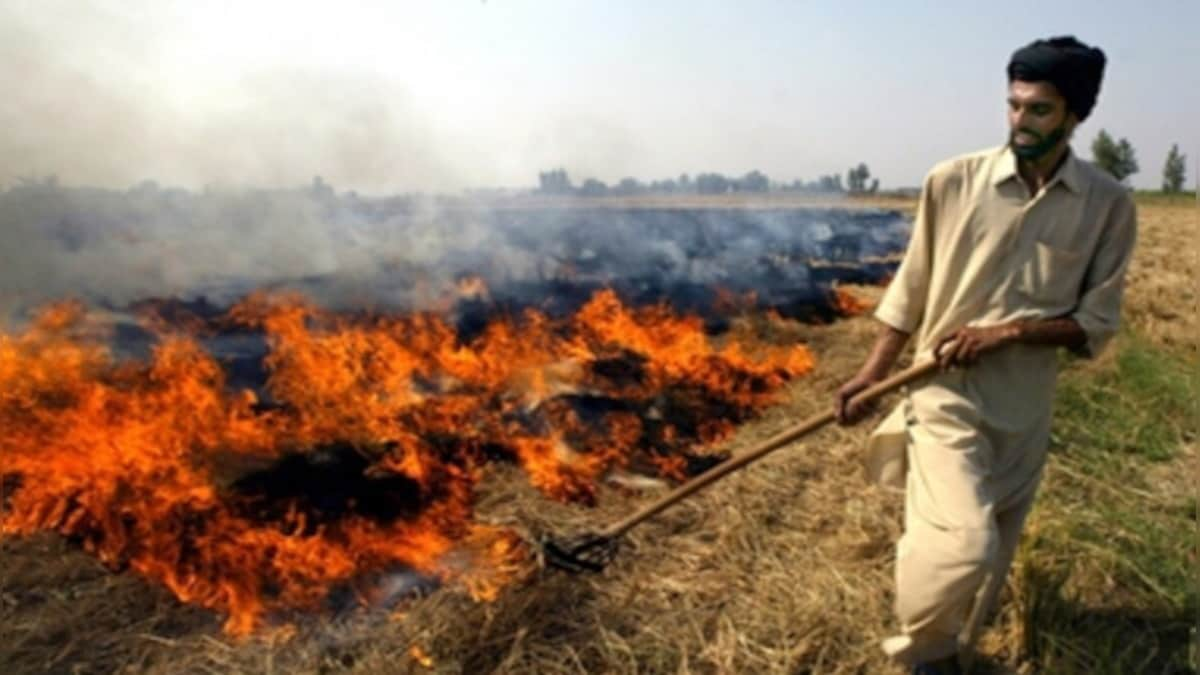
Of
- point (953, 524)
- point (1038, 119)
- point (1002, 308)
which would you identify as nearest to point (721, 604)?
point (953, 524)

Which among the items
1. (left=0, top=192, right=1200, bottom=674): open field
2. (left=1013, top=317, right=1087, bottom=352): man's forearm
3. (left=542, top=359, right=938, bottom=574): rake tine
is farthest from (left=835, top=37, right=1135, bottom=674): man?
(left=0, top=192, right=1200, bottom=674): open field

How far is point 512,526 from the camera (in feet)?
13.7

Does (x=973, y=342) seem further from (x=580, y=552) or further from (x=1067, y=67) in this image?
(x=580, y=552)

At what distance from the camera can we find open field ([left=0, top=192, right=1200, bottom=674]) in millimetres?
3188

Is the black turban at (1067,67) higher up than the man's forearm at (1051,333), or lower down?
higher up

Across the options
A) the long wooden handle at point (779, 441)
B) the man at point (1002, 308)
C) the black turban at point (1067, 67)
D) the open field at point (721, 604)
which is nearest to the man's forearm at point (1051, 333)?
the man at point (1002, 308)

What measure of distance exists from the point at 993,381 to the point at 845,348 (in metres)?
5.98

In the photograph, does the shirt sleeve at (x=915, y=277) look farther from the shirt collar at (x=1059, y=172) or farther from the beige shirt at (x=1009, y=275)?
the shirt collar at (x=1059, y=172)

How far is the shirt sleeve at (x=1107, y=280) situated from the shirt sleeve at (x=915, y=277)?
19.9 inches

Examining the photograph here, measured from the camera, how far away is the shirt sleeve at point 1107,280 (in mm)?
2729

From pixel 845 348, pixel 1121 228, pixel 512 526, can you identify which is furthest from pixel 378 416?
Answer: pixel 845 348

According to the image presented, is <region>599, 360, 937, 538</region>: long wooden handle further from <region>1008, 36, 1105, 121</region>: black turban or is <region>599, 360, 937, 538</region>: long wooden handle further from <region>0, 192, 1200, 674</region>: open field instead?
<region>1008, 36, 1105, 121</region>: black turban

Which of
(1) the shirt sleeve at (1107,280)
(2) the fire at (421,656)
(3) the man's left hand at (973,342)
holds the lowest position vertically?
(2) the fire at (421,656)

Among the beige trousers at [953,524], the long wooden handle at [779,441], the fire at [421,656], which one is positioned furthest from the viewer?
the fire at [421,656]
